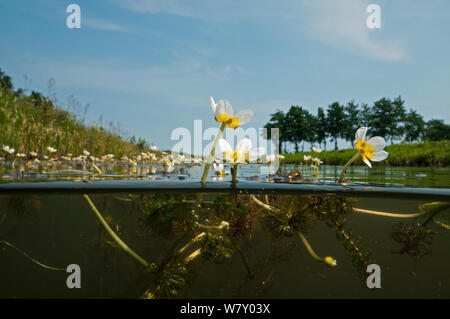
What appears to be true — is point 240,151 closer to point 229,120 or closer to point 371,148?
point 229,120

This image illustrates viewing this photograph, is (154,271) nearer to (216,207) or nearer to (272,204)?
(216,207)

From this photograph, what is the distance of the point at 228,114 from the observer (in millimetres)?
1784

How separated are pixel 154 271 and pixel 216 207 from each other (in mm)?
726

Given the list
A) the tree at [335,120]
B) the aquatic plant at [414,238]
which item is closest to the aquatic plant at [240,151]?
the aquatic plant at [414,238]

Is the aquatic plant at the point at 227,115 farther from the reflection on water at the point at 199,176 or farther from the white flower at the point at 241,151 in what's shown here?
the reflection on water at the point at 199,176

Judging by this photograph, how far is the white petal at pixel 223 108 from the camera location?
1749 millimetres

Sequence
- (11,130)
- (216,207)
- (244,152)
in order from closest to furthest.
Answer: (244,152) → (216,207) → (11,130)

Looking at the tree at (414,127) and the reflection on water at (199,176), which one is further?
the tree at (414,127)

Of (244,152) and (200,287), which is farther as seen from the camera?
(200,287)

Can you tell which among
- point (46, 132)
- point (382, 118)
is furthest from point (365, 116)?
point (46, 132)

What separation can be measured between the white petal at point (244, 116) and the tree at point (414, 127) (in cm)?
6005

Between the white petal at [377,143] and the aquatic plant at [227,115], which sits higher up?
the aquatic plant at [227,115]

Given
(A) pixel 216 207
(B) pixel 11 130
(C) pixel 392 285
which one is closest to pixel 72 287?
(A) pixel 216 207

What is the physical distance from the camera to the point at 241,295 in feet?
8.38
